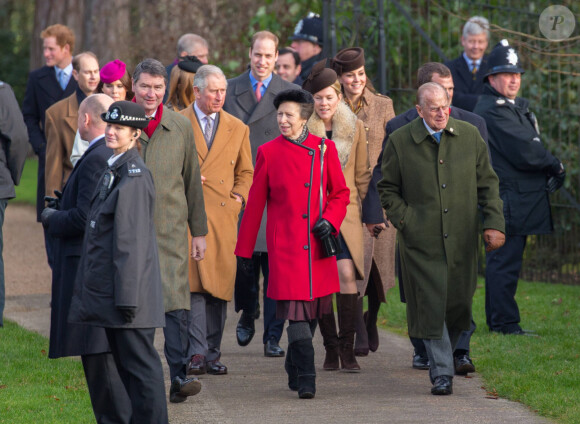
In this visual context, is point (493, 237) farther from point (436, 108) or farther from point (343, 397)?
point (343, 397)

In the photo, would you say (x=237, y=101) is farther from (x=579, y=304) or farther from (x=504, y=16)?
(x=504, y=16)

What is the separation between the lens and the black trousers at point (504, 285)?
29.9 feet

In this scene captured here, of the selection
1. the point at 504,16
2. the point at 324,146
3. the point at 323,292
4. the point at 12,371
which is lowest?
the point at 12,371

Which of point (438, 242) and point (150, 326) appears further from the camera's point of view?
point (438, 242)

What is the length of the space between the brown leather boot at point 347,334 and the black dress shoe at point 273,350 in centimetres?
76

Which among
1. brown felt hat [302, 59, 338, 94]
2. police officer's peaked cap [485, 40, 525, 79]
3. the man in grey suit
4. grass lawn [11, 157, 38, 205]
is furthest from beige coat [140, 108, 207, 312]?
grass lawn [11, 157, 38, 205]

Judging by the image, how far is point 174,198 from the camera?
687cm

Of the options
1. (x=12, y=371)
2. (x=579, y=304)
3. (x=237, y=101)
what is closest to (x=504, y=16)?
(x=579, y=304)

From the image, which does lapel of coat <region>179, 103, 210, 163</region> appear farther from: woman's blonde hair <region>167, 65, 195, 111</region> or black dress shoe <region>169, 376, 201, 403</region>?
black dress shoe <region>169, 376, 201, 403</region>

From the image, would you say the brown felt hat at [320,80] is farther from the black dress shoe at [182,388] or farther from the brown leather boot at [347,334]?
the black dress shoe at [182,388]

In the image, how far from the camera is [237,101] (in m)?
8.98

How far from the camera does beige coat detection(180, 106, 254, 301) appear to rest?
7.79m

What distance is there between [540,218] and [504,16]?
3977 mm
